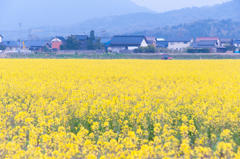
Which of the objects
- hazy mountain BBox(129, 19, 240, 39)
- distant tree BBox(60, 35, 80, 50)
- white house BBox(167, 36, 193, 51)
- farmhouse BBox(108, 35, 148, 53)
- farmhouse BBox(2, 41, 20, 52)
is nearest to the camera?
distant tree BBox(60, 35, 80, 50)

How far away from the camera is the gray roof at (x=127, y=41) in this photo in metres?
61.2

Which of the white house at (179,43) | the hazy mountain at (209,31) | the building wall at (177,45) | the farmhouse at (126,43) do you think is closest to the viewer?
the farmhouse at (126,43)

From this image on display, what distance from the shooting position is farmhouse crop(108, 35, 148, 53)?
60906 millimetres

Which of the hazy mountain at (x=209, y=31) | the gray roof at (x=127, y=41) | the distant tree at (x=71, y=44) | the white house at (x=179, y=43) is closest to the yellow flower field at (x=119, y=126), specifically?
the distant tree at (x=71, y=44)

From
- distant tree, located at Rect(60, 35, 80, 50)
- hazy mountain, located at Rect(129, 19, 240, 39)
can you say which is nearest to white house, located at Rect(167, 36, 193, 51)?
distant tree, located at Rect(60, 35, 80, 50)

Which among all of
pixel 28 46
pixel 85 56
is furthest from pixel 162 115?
pixel 28 46

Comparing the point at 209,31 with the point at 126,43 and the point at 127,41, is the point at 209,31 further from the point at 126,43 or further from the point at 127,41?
the point at 126,43

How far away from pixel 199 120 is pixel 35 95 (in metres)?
6.05

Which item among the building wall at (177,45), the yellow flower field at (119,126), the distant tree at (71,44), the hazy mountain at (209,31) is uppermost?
the hazy mountain at (209,31)

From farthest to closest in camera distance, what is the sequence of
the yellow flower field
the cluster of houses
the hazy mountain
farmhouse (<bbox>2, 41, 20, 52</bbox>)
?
1. the hazy mountain
2. farmhouse (<bbox>2, 41, 20, 52</bbox>)
3. the cluster of houses
4. the yellow flower field

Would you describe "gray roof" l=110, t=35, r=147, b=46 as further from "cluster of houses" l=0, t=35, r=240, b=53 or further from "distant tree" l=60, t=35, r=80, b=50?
"distant tree" l=60, t=35, r=80, b=50

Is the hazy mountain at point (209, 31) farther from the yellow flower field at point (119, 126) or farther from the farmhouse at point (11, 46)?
the yellow flower field at point (119, 126)

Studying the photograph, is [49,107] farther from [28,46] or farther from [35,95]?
[28,46]

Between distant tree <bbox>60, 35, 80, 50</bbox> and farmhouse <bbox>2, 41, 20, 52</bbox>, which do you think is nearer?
distant tree <bbox>60, 35, 80, 50</bbox>
